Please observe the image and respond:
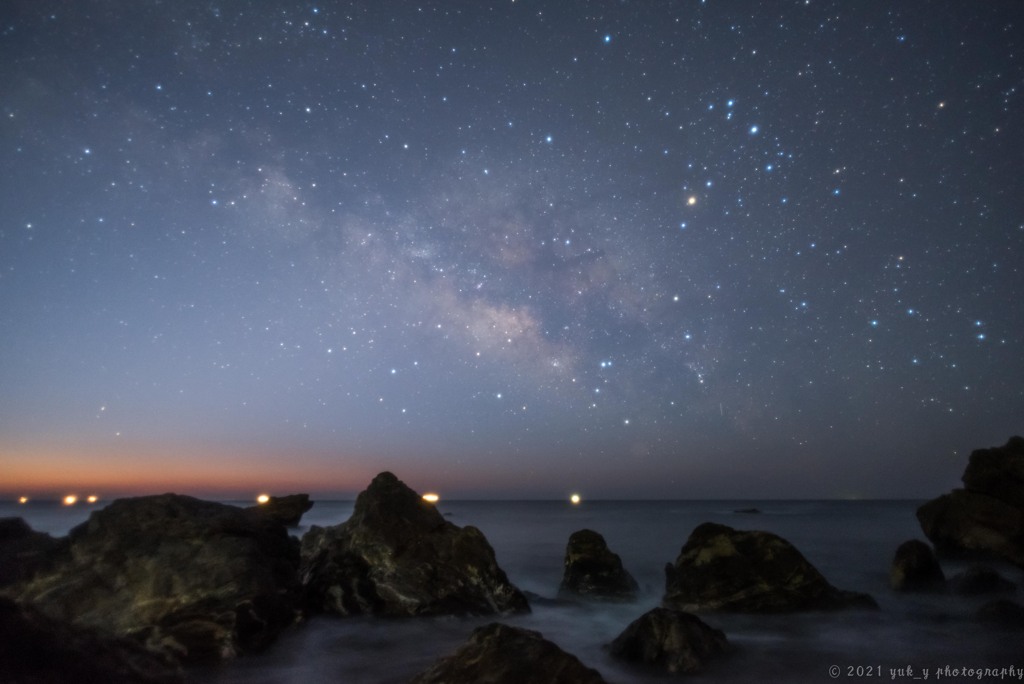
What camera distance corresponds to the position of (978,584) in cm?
1373

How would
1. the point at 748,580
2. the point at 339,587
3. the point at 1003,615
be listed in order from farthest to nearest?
the point at 748,580 → the point at 339,587 → the point at 1003,615

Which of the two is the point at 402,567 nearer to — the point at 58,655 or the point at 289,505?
the point at 58,655

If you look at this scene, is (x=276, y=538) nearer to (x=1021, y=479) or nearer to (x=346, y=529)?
(x=346, y=529)

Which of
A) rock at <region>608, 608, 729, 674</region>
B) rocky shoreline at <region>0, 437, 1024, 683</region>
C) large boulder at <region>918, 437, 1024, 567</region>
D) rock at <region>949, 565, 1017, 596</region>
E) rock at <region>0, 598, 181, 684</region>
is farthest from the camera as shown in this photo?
large boulder at <region>918, 437, 1024, 567</region>

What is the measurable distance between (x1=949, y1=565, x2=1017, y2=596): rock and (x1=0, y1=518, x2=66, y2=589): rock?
19.8 meters

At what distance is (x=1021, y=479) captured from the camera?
1925 centimetres

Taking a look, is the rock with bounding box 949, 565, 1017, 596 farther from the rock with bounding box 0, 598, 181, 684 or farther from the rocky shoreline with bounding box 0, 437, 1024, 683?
the rock with bounding box 0, 598, 181, 684

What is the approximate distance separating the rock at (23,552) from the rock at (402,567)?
4.43 meters

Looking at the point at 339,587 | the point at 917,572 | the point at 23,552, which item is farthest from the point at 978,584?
the point at 23,552

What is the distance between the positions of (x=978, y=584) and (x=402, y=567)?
48.2 feet

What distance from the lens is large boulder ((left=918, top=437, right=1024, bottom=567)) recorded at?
19.2m

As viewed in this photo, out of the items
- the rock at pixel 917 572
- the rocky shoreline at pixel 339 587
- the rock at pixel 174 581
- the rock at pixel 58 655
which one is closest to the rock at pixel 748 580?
the rocky shoreline at pixel 339 587

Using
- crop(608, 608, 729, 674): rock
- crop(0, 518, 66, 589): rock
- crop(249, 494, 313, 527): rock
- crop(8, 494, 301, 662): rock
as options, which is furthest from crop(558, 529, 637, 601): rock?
crop(249, 494, 313, 527): rock

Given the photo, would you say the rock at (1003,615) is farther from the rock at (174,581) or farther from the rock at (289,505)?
the rock at (289,505)
